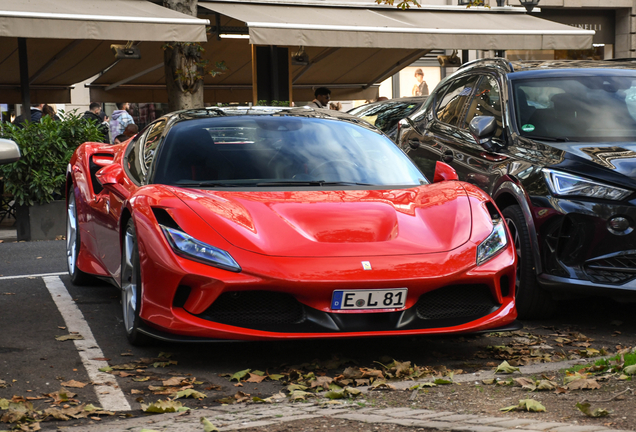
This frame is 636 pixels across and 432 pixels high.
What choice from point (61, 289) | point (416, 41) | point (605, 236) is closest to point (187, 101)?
point (416, 41)

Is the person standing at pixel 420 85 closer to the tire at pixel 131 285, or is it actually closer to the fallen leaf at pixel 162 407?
the tire at pixel 131 285

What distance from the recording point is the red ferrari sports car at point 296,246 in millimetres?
4719

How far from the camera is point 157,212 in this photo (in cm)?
504

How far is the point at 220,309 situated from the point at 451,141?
3.40m

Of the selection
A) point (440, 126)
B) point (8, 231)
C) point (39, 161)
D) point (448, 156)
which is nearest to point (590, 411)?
point (448, 156)

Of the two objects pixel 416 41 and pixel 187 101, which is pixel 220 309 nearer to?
pixel 187 101

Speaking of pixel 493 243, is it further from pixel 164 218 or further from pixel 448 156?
pixel 448 156

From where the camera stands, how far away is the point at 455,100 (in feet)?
26.3

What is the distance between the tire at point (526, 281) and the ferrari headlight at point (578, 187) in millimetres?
333

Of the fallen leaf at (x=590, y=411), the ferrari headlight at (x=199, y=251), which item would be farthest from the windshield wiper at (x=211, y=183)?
the fallen leaf at (x=590, y=411)

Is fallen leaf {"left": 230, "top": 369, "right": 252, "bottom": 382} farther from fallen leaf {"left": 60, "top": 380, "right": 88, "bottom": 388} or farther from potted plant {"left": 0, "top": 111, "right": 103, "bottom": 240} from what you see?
potted plant {"left": 0, "top": 111, "right": 103, "bottom": 240}

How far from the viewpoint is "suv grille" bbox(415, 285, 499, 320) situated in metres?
4.88

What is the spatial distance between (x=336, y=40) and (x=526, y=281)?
8.42 m

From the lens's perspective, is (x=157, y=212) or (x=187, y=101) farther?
(x=187, y=101)
